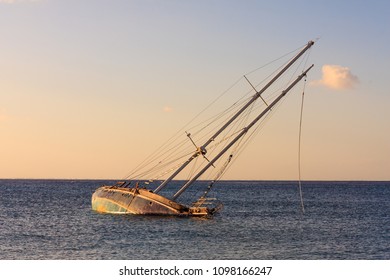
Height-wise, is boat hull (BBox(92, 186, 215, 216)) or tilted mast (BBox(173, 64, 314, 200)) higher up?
tilted mast (BBox(173, 64, 314, 200))

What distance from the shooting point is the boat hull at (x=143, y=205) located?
72062 mm

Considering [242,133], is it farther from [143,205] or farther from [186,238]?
[186,238]

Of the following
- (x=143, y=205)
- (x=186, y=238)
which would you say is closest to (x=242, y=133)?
(x=143, y=205)

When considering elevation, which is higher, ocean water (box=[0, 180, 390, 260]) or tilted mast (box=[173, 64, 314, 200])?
tilted mast (box=[173, 64, 314, 200])

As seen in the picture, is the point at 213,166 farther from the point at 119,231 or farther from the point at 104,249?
the point at 104,249

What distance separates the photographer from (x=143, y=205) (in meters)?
73.0

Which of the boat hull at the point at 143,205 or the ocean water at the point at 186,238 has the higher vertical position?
the boat hull at the point at 143,205

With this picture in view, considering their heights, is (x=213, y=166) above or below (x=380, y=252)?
above

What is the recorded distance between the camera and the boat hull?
72.1 metres

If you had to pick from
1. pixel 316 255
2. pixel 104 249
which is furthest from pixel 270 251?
pixel 104 249

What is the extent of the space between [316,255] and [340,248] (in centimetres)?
543

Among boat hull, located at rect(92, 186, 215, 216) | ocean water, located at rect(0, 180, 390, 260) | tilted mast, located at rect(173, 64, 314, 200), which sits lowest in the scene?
ocean water, located at rect(0, 180, 390, 260)

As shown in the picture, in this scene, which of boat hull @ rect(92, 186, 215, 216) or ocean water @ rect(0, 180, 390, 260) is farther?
boat hull @ rect(92, 186, 215, 216)

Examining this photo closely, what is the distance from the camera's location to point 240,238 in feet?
204
